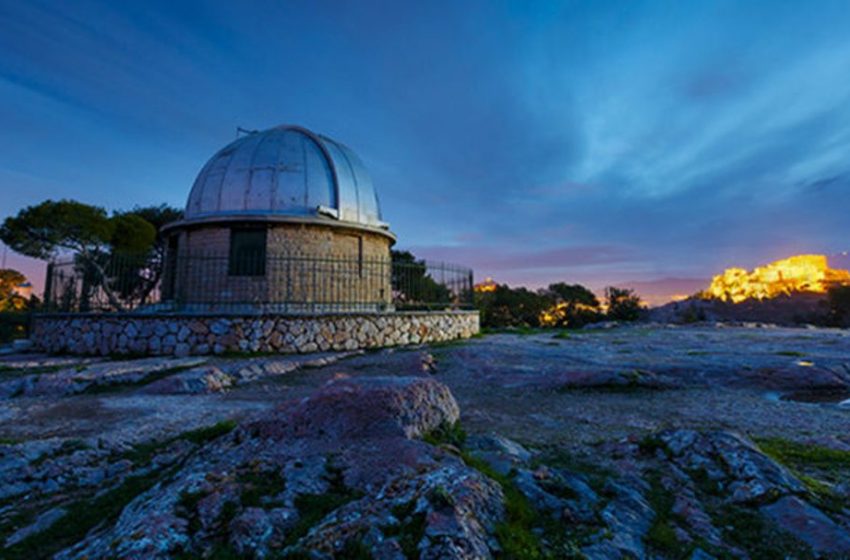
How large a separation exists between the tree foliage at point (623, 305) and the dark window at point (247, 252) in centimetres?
2413

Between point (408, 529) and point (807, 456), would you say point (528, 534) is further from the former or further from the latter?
Answer: point (807, 456)

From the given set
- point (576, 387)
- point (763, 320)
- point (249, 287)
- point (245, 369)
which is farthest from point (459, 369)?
point (763, 320)

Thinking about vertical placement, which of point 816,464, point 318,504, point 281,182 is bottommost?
point 816,464

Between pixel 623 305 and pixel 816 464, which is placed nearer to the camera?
pixel 816 464

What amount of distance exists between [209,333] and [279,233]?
13.4ft

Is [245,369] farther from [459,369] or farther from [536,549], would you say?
[536,549]

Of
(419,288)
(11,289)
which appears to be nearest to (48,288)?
(419,288)

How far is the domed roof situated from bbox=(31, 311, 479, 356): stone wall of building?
397 cm

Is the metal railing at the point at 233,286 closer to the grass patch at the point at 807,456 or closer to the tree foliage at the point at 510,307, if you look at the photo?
the grass patch at the point at 807,456

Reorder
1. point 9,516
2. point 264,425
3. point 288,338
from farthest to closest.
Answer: point 288,338 < point 264,425 < point 9,516

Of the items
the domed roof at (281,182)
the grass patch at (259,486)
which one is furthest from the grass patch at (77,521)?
the domed roof at (281,182)

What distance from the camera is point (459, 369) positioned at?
8.55 m

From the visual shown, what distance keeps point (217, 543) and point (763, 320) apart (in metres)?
36.4

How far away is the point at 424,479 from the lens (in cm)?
201
